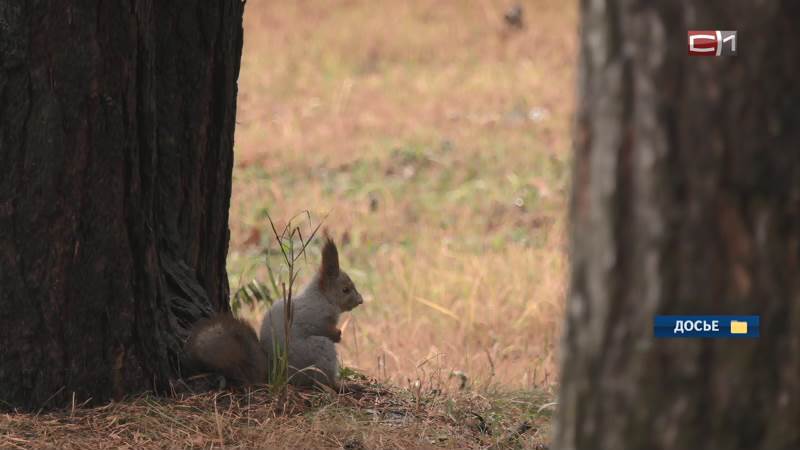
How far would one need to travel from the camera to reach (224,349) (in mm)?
4082

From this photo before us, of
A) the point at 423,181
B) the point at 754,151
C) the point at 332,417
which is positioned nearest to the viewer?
the point at 754,151

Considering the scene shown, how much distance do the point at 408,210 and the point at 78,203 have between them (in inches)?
234

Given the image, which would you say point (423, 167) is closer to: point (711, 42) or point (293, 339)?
point (293, 339)

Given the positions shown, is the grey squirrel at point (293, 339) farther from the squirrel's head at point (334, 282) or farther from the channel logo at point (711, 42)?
the channel logo at point (711, 42)

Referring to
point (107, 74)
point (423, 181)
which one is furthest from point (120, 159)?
point (423, 181)

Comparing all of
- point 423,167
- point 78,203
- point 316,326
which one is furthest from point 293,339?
point 423,167

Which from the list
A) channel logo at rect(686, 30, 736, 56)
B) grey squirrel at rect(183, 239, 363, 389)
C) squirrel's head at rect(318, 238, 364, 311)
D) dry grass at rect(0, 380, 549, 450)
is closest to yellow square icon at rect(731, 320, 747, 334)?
channel logo at rect(686, 30, 736, 56)

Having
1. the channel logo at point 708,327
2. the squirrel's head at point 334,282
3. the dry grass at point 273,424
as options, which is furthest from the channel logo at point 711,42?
the squirrel's head at point 334,282

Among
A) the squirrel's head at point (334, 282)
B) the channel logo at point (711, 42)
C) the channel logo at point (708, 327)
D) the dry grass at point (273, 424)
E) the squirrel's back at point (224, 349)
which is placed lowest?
the dry grass at point (273, 424)

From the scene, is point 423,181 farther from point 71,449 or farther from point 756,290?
point 756,290

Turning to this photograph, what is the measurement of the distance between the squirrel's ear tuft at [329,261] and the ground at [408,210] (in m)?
0.47

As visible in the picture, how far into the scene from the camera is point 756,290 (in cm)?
212

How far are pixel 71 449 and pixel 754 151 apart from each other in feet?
7.66

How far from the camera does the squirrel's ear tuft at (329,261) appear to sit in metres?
4.50
